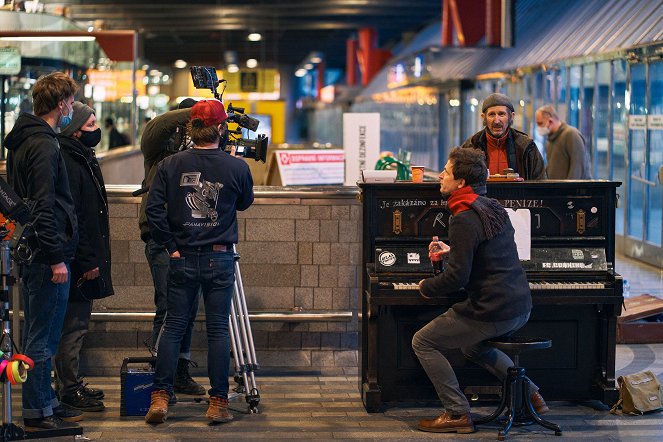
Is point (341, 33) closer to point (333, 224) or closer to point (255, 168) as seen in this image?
point (255, 168)

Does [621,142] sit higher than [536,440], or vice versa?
[621,142]

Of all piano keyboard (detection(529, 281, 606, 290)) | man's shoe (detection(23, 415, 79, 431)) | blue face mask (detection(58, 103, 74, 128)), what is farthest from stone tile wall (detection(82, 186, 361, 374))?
man's shoe (detection(23, 415, 79, 431))

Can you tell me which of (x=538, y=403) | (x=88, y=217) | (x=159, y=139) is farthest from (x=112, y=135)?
(x=538, y=403)

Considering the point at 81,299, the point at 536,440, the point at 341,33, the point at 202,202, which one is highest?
the point at 341,33

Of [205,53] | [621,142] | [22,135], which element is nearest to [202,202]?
[22,135]

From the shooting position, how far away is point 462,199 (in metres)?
5.96

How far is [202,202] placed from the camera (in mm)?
6129

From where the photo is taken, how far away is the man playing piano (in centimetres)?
590

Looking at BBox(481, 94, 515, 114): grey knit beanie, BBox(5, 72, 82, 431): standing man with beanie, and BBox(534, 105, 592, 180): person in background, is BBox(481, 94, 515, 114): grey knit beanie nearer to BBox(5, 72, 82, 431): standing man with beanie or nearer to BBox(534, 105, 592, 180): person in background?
BBox(5, 72, 82, 431): standing man with beanie

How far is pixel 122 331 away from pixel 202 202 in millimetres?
2013

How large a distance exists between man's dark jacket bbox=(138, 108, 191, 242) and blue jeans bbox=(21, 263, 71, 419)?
2.98 feet

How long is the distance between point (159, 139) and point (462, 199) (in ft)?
6.38

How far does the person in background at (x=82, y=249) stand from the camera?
6.31 metres

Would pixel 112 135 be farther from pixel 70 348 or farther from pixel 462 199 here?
pixel 462 199
